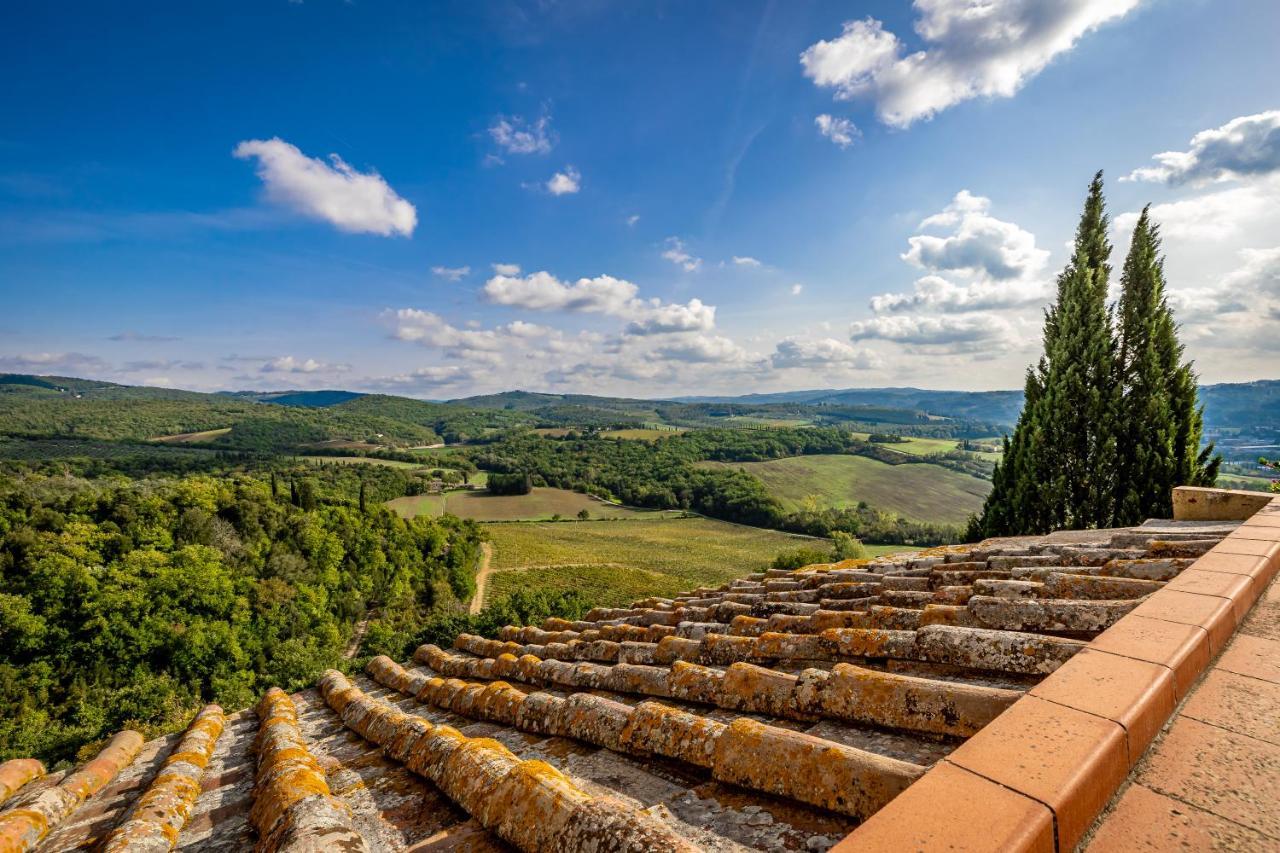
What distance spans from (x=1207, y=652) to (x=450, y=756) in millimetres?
3747

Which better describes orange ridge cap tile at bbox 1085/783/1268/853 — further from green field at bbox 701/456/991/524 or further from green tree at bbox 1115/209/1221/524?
green field at bbox 701/456/991/524

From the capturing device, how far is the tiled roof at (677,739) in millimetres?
2037

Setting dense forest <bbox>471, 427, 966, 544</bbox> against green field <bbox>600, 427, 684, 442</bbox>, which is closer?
dense forest <bbox>471, 427, 966, 544</bbox>

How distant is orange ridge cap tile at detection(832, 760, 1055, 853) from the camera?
50.1 inches

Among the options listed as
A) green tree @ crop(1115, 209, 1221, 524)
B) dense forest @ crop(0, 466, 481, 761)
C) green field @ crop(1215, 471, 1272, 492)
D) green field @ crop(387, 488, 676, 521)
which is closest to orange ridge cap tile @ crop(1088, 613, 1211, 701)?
green field @ crop(1215, 471, 1272, 492)

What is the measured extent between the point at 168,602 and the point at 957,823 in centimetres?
4378

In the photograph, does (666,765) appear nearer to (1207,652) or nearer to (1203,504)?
(1207,652)

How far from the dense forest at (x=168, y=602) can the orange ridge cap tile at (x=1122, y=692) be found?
1829 centimetres

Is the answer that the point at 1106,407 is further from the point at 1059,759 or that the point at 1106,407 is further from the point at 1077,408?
the point at 1059,759

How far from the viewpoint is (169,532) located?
3828 centimetres

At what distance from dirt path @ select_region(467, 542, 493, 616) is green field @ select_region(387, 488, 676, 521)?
Answer: 11968 millimetres

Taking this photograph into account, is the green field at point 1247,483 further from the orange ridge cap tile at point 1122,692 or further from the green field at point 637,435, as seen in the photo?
the green field at point 637,435

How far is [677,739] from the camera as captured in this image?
2697mm

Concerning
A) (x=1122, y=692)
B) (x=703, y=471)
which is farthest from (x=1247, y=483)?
(x=1122, y=692)
